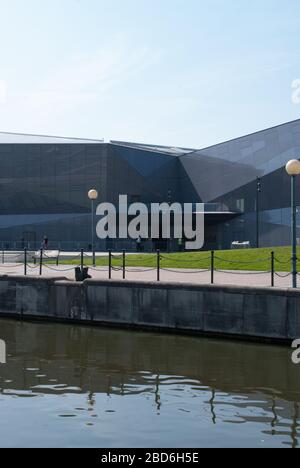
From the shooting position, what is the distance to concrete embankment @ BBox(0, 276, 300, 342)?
50.7 ft

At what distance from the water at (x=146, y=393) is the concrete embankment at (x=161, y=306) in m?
0.59

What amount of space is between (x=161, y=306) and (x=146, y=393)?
6.43m

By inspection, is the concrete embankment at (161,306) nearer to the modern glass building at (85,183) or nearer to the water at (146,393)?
the water at (146,393)

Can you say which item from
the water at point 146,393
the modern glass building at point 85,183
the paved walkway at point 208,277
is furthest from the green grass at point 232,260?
the modern glass building at point 85,183

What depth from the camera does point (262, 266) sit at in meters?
23.5

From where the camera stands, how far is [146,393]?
1109 centimetres

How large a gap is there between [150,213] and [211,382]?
47746 millimetres

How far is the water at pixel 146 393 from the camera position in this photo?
8.70 m

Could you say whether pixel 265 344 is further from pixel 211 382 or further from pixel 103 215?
pixel 103 215

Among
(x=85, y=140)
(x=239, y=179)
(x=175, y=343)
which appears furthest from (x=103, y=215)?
(x=175, y=343)

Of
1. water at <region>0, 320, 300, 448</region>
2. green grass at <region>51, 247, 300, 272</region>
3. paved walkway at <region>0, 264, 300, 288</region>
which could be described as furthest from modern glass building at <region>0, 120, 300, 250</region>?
water at <region>0, 320, 300, 448</region>

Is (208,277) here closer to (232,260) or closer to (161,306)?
(161,306)

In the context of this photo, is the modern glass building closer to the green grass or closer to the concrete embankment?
the green grass
